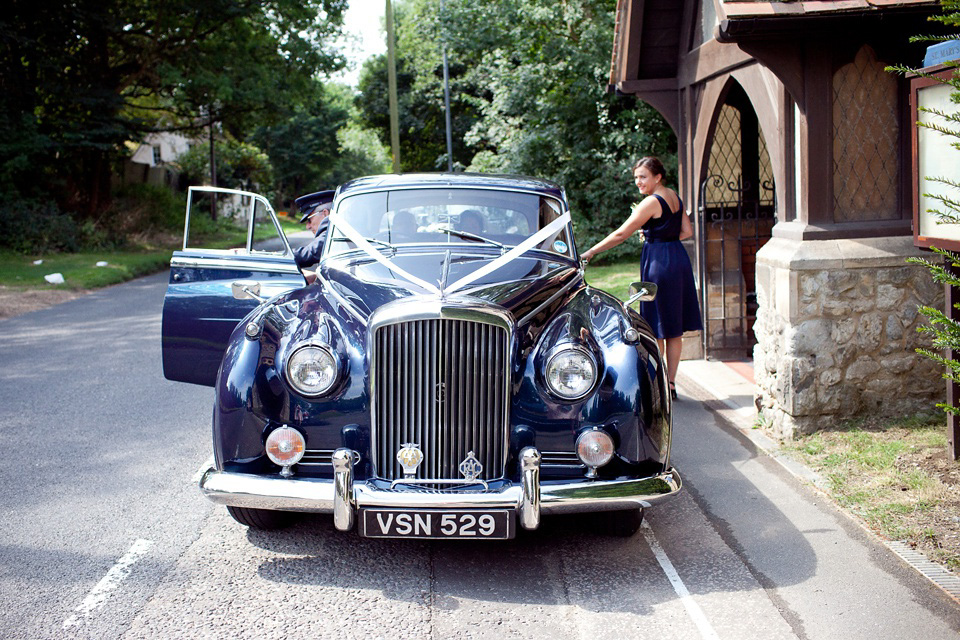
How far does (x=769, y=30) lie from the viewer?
5789 mm

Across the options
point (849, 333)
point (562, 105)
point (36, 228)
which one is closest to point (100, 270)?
point (36, 228)

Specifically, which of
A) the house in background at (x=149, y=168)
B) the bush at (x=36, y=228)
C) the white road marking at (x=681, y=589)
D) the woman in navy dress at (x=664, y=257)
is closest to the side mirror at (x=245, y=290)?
the white road marking at (x=681, y=589)

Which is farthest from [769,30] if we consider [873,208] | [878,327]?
[878,327]

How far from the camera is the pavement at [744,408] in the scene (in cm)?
396

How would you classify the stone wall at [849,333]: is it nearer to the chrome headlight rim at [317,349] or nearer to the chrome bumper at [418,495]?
the chrome bumper at [418,495]

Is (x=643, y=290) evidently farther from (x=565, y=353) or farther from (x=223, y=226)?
(x=223, y=226)

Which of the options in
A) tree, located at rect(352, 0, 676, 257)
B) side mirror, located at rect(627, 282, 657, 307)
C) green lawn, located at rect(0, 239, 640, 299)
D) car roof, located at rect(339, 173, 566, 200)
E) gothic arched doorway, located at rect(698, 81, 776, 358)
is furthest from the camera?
tree, located at rect(352, 0, 676, 257)

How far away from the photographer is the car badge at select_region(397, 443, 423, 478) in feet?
13.1

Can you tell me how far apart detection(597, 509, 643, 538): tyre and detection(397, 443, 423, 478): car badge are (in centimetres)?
100

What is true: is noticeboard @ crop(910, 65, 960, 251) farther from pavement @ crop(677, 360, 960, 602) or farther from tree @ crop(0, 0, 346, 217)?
tree @ crop(0, 0, 346, 217)

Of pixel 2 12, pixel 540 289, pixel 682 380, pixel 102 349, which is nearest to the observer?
pixel 540 289

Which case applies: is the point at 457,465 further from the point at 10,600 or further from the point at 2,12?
the point at 2,12

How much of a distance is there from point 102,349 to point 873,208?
8.04 m

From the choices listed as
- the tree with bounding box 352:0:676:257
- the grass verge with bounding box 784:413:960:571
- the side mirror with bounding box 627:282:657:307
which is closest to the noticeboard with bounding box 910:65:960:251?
the grass verge with bounding box 784:413:960:571
